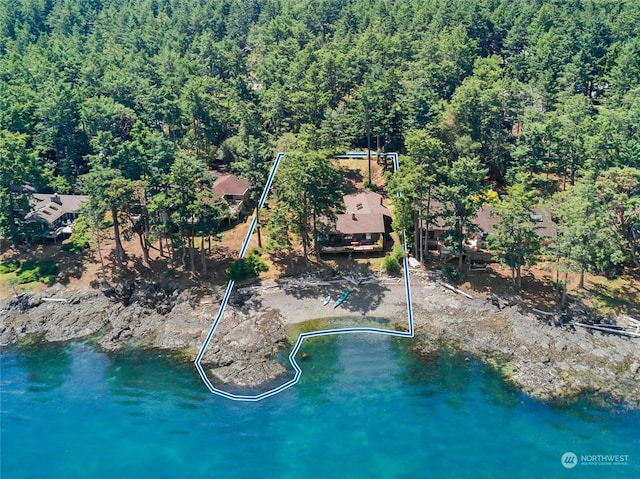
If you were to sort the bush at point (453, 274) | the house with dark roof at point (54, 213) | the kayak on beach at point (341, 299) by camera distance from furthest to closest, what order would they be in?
1. the house with dark roof at point (54, 213)
2. the bush at point (453, 274)
3. the kayak on beach at point (341, 299)

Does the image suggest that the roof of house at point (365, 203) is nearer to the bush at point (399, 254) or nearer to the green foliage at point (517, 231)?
the bush at point (399, 254)

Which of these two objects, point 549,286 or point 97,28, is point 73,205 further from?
point 97,28

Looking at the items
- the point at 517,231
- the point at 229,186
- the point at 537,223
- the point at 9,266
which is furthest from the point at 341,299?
the point at 9,266

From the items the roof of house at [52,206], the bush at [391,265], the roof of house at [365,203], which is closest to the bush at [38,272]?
the roof of house at [52,206]

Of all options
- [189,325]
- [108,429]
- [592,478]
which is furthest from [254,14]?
[592,478]

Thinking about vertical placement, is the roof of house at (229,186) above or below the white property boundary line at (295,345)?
above

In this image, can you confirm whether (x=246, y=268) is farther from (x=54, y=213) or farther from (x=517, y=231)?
(x=517, y=231)
